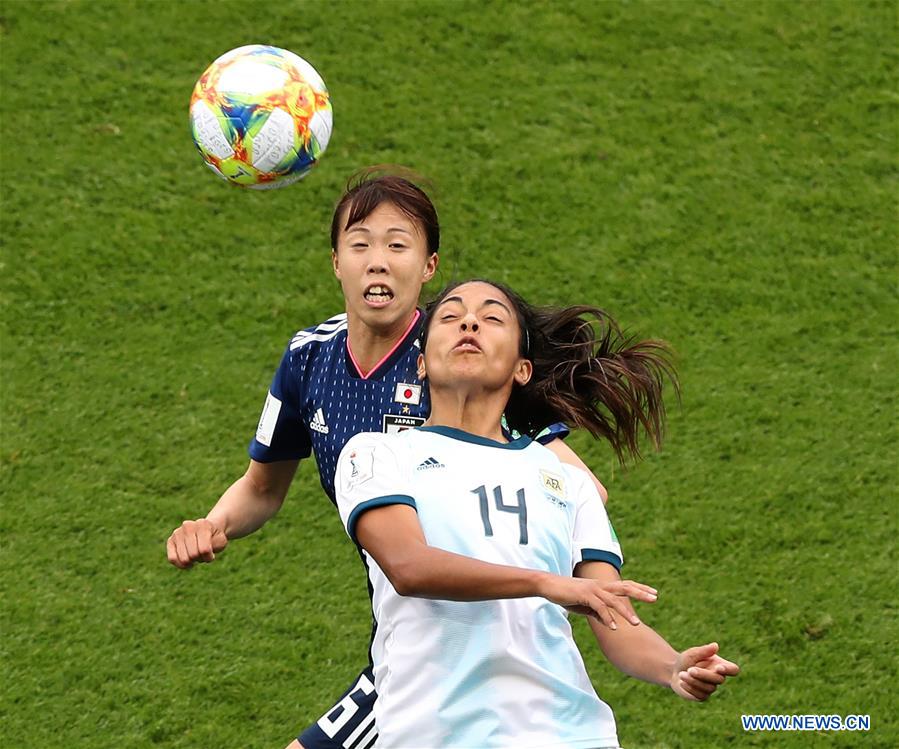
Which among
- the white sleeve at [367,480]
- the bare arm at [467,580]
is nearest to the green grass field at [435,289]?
the white sleeve at [367,480]

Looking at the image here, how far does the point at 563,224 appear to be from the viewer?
24.3 feet

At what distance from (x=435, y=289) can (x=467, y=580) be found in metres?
3.81

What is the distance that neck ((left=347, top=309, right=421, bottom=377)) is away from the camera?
13.4 feet

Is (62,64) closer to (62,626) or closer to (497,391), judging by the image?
(62,626)

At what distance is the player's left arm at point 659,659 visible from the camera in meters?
3.17

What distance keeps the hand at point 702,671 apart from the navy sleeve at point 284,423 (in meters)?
1.49

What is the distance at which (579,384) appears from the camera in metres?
4.16

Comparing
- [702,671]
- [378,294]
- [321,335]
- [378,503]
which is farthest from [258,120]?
[702,671]

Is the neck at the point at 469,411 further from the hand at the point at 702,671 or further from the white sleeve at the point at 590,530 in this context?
the hand at the point at 702,671

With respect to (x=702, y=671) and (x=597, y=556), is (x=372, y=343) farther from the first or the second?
(x=702, y=671)

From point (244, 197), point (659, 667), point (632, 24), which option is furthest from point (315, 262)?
point (659, 667)

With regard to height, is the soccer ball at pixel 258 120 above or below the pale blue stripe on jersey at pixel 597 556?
above

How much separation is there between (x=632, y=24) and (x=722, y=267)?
1.74 meters

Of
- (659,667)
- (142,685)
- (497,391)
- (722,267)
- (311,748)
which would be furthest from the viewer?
(722,267)
